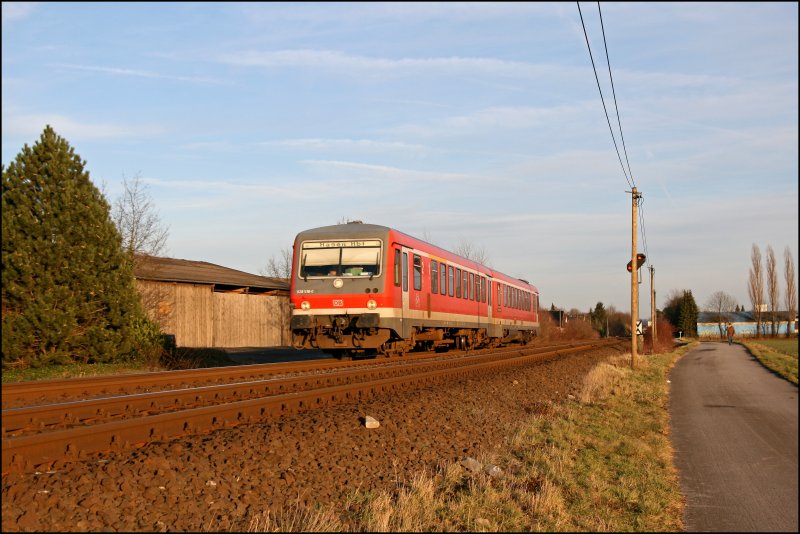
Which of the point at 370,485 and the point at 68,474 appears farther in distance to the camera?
the point at 370,485

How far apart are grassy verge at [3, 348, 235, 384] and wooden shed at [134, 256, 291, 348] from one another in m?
5.45

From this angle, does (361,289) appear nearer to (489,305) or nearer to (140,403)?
(140,403)

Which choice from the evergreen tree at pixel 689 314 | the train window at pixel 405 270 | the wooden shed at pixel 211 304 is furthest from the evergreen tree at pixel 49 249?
the evergreen tree at pixel 689 314

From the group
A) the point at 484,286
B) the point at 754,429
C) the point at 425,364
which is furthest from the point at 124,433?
the point at 484,286

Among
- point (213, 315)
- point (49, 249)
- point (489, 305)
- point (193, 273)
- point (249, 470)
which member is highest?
point (193, 273)

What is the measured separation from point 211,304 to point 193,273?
7.23 feet

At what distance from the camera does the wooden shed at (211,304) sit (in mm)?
28609

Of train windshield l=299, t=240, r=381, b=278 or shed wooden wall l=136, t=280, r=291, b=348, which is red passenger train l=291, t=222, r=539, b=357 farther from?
shed wooden wall l=136, t=280, r=291, b=348

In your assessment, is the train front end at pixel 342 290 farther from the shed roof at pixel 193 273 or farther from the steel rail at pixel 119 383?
the shed roof at pixel 193 273

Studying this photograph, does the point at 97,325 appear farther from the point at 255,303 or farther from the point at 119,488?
the point at 255,303

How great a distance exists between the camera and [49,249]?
6.94 metres

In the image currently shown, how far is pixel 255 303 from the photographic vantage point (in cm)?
3447

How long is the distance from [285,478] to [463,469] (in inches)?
83.1

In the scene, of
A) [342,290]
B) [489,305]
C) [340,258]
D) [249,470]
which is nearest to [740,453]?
[249,470]
